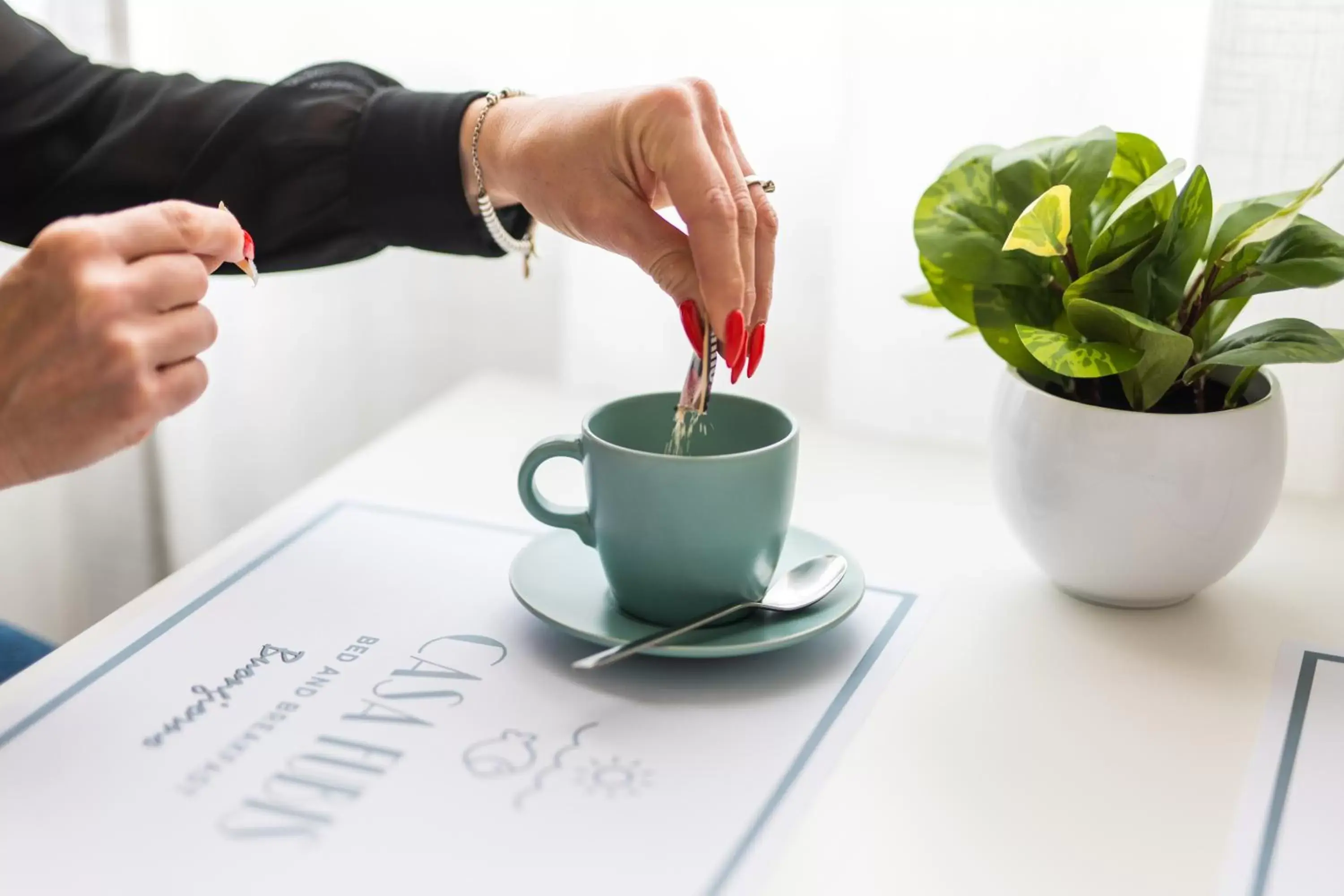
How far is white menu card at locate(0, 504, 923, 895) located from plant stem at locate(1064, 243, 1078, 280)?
0.20 metres

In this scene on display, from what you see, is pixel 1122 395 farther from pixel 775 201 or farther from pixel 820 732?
pixel 775 201

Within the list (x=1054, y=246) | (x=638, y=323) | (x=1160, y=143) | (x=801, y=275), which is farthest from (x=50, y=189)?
(x=1160, y=143)

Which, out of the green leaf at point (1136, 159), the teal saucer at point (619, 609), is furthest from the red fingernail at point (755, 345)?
the green leaf at point (1136, 159)

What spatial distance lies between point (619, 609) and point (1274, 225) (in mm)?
373

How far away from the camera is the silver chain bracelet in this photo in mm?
882

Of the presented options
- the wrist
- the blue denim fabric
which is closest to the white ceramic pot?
the wrist

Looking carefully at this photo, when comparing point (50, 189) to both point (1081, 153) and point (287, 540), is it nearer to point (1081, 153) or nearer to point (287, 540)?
point (287, 540)

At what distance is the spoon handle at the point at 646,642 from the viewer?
0.63 metres

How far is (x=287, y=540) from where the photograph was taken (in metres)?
0.82

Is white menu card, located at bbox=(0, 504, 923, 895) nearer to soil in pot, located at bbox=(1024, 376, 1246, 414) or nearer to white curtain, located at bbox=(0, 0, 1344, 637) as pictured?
soil in pot, located at bbox=(1024, 376, 1246, 414)

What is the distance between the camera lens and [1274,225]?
25.2 inches

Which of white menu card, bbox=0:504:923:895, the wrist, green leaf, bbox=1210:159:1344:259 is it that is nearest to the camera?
white menu card, bbox=0:504:923:895

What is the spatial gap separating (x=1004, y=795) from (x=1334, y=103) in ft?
1.74

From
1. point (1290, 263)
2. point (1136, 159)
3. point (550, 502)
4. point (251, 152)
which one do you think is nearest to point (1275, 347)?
point (1290, 263)
